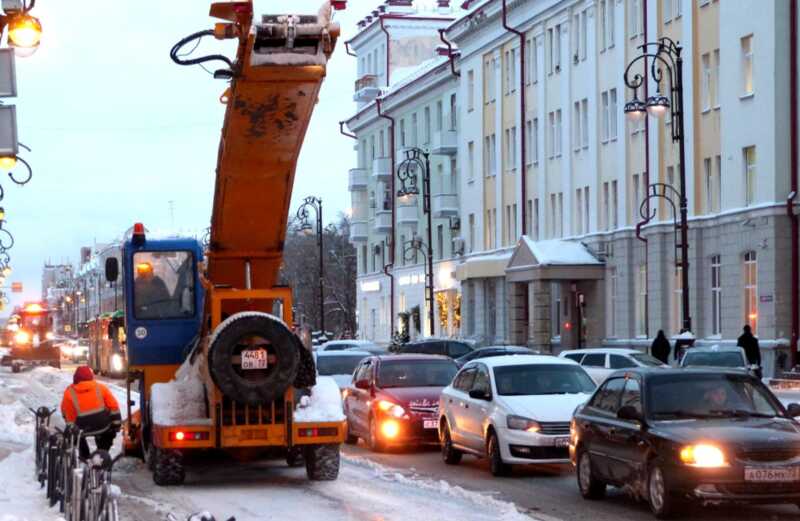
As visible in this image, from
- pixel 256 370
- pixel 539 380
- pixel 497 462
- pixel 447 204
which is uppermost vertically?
Result: pixel 447 204

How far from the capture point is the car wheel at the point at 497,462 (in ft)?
67.5

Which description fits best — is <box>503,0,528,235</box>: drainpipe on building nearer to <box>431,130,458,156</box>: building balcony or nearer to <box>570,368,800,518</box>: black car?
<box>431,130,458,156</box>: building balcony

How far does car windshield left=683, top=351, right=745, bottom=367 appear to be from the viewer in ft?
110

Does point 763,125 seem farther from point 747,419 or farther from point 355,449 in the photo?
point 747,419

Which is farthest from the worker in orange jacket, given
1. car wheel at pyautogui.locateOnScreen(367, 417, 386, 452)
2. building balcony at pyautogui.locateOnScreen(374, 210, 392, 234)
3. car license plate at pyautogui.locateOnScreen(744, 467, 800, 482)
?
building balcony at pyautogui.locateOnScreen(374, 210, 392, 234)

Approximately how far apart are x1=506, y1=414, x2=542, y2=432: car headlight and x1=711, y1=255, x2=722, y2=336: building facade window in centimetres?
2752

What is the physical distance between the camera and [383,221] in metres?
84.6

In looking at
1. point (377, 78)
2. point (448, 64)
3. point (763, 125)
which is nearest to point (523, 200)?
point (448, 64)

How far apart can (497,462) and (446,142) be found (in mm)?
54265

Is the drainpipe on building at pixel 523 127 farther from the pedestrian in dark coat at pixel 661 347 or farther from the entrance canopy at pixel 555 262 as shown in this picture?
the pedestrian in dark coat at pixel 661 347

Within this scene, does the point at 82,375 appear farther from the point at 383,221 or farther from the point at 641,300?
the point at 383,221

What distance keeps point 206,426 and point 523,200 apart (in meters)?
46.7

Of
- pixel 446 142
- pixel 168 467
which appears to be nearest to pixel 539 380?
pixel 168 467

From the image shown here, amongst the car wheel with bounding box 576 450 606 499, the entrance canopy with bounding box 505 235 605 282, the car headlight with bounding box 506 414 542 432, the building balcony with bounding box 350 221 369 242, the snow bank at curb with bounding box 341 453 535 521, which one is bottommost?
the snow bank at curb with bounding box 341 453 535 521
